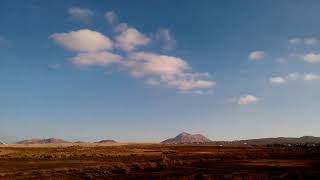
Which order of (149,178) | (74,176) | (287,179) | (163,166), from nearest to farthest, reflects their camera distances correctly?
(287,179), (149,178), (74,176), (163,166)

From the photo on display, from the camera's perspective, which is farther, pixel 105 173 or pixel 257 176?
pixel 105 173

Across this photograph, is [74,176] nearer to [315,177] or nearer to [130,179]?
[130,179]

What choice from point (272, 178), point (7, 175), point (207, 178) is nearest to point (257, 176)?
point (272, 178)

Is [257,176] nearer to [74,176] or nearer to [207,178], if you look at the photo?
[207,178]

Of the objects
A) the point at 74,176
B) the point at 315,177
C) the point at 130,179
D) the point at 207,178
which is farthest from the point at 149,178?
the point at 315,177

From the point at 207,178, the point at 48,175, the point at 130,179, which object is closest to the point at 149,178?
the point at 130,179

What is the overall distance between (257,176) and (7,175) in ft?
67.1

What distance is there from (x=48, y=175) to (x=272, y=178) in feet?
58.6

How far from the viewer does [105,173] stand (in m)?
34.7

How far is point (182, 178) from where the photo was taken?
29.2 m

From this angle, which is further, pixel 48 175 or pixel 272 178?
pixel 48 175

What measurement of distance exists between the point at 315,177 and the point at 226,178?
6329 mm

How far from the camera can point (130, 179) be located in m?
30.1

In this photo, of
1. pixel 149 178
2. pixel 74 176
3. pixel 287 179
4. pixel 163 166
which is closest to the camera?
pixel 287 179
